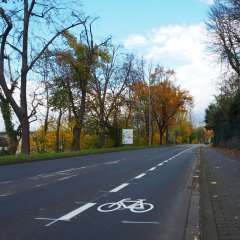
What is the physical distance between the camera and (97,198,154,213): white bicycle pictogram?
359 inches

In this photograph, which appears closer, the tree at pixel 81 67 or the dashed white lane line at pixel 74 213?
Result: the dashed white lane line at pixel 74 213

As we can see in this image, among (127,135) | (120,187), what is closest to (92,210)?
(120,187)

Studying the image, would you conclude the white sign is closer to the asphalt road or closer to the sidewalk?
the asphalt road

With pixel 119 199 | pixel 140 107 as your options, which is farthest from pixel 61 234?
pixel 140 107

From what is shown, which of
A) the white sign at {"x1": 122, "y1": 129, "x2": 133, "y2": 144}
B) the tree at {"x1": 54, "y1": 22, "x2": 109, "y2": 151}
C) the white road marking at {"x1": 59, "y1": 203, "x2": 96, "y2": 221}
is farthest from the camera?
the white sign at {"x1": 122, "y1": 129, "x2": 133, "y2": 144}

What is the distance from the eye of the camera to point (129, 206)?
956 cm

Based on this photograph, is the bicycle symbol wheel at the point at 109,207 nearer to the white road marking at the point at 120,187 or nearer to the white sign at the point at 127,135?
the white road marking at the point at 120,187

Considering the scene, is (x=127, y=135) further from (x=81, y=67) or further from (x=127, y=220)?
(x=127, y=220)

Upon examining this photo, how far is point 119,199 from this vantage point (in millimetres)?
10586

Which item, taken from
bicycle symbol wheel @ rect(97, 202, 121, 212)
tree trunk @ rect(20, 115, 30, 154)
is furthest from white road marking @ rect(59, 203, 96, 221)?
tree trunk @ rect(20, 115, 30, 154)

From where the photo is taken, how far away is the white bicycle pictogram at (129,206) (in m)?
9.12

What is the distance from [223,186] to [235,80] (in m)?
31.5

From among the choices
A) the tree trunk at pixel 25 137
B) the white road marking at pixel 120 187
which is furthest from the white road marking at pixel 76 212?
the tree trunk at pixel 25 137

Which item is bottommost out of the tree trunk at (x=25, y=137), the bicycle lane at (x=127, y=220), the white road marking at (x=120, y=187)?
the bicycle lane at (x=127, y=220)
